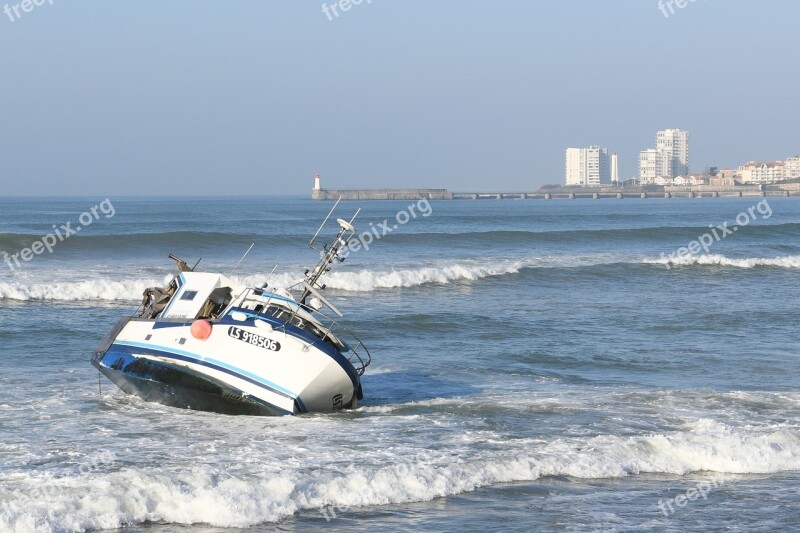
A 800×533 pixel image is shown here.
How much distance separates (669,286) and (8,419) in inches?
994

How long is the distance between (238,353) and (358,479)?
12.0 feet

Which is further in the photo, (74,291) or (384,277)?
(384,277)

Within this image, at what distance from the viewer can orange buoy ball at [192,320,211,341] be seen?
48.4 ft

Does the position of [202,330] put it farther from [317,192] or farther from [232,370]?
[317,192]

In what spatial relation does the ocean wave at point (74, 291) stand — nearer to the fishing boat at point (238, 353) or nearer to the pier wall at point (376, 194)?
the fishing boat at point (238, 353)

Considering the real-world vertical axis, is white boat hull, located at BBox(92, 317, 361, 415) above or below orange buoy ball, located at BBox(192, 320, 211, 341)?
below

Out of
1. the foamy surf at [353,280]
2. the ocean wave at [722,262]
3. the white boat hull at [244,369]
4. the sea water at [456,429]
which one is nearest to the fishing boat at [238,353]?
the white boat hull at [244,369]


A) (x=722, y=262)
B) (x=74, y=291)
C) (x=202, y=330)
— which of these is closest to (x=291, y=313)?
(x=202, y=330)

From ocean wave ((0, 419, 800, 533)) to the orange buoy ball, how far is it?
2.97 metres

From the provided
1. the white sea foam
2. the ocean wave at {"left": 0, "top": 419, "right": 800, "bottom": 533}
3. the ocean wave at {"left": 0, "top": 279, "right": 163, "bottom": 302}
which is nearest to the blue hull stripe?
the ocean wave at {"left": 0, "top": 419, "right": 800, "bottom": 533}

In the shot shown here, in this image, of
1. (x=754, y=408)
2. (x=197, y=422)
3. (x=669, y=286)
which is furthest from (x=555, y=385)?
(x=669, y=286)

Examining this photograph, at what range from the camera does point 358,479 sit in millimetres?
11625

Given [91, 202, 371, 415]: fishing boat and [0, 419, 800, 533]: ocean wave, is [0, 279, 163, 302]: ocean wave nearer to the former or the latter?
[91, 202, 371, 415]: fishing boat

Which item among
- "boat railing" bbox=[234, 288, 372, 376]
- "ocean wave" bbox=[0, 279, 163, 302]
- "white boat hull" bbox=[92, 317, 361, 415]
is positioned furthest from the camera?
"ocean wave" bbox=[0, 279, 163, 302]
